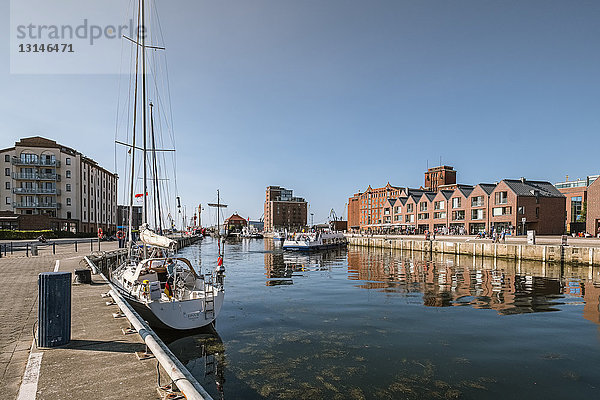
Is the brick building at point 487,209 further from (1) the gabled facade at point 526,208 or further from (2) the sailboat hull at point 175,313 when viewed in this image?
(2) the sailboat hull at point 175,313

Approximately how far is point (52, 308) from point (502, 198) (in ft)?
270

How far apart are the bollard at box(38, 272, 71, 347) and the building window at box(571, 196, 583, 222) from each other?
109092mm

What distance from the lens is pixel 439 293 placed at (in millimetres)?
23078

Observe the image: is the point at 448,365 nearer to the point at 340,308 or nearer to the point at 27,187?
the point at 340,308

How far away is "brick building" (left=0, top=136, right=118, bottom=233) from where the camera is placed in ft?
233

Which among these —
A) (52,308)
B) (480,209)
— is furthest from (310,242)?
(52,308)

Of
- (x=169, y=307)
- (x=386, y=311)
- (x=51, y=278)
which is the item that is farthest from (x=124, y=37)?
Answer: (x=386, y=311)

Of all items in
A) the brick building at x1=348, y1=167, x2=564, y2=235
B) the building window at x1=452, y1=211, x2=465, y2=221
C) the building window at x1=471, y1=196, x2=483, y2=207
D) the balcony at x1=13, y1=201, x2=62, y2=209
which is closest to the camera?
the brick building at x1=348, y1=167, x2=564, y2=235

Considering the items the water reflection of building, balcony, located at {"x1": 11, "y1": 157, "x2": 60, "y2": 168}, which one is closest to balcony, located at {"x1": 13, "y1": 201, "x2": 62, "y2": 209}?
balcony, located at {"x1": 11, "y1": 157, "x2": 60, "y2": 168}

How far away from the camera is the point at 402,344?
42.6 feet

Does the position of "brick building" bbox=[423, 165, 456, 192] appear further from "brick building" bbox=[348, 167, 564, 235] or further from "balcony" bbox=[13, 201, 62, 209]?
"balcony" bbox=[13, 201, 62, 209]

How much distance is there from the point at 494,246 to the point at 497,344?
39.0 meters

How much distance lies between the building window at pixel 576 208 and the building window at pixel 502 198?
1164 inches

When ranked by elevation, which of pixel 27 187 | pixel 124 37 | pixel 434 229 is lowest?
pixel 434 229
